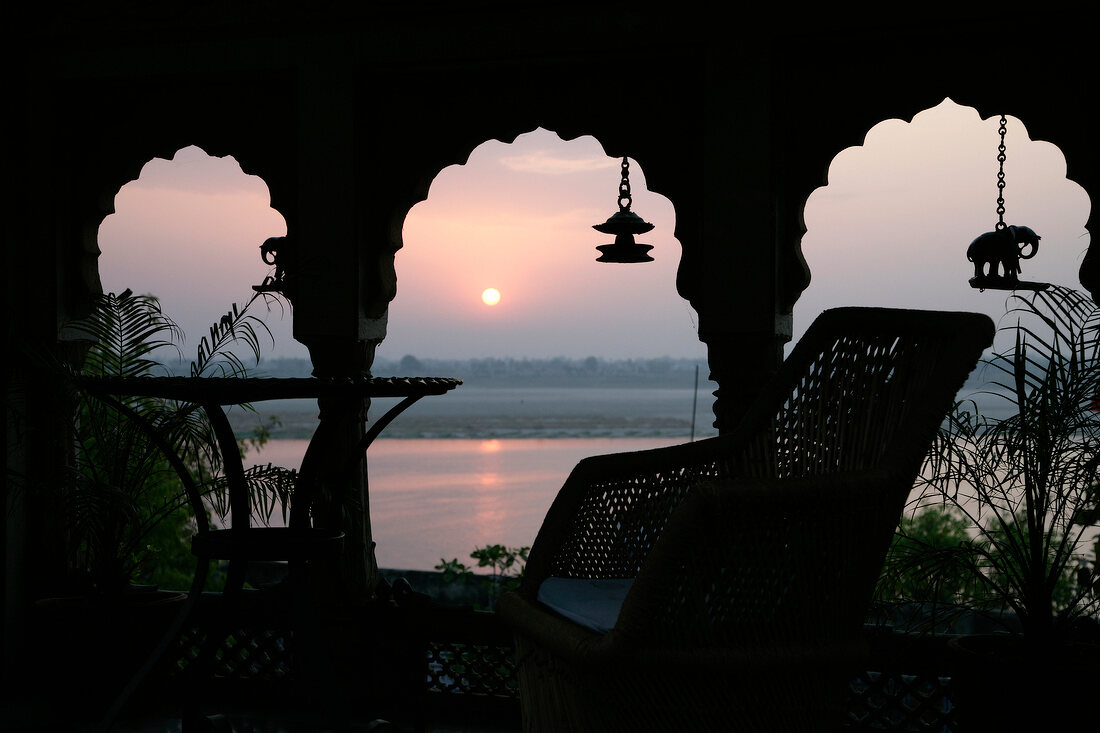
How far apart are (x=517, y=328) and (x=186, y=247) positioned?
3973 cm

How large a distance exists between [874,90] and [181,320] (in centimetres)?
240

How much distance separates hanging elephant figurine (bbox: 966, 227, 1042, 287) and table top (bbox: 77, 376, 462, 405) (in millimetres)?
2404

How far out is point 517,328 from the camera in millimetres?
46625

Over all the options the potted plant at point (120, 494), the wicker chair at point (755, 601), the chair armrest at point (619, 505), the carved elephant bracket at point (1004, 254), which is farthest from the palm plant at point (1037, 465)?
the potted plant at point (120, 494)

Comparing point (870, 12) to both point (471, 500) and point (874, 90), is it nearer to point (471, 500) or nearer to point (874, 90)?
point (874, 90)

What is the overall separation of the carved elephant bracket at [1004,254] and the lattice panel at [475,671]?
2.15 metres

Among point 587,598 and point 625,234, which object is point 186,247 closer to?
point 625,234

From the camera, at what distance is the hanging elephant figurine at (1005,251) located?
147 inches

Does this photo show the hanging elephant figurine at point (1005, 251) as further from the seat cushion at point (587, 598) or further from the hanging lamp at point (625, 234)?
the seat cushion at point (587, 598)

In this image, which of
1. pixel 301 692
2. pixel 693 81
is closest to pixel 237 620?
pixel 301 692

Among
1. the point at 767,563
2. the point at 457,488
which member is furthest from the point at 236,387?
the point at 457,488

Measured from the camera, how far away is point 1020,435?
2441 mm

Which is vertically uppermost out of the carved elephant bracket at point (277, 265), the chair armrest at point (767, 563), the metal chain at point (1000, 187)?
the metal chain at point (1000, 187)

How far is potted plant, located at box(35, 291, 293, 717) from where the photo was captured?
10.1 ft
